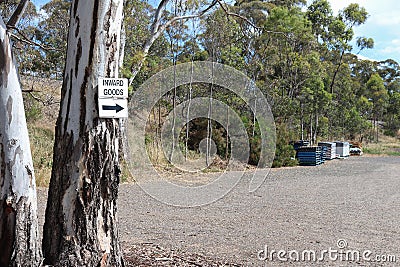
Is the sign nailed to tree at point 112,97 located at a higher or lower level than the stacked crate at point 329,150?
higher

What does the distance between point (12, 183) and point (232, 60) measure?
14.8 metres

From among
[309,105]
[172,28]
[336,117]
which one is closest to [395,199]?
[172,28]

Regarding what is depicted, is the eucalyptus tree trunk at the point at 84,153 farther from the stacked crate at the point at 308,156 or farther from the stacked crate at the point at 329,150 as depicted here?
the stacked crate at the point at 329,150

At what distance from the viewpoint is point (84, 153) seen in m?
3.17

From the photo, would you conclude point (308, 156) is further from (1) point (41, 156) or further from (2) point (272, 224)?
(2) point (272, 224)

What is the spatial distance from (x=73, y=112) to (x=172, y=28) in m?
13.0

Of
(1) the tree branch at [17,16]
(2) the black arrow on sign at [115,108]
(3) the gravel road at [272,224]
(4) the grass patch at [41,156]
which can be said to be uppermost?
(1) the tree branch at [17,16]

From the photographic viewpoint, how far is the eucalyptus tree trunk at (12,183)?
3.09 m

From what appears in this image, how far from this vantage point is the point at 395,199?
8.88m

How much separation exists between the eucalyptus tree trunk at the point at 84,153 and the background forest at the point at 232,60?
3601mm

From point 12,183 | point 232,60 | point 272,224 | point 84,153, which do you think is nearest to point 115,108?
point 84,153

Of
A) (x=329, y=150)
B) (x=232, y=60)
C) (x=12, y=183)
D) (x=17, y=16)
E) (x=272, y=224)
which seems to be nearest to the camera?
(x=12, y=183)

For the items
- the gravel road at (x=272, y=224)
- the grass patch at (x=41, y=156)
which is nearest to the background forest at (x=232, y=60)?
the grass patch at (x=41, y=156)

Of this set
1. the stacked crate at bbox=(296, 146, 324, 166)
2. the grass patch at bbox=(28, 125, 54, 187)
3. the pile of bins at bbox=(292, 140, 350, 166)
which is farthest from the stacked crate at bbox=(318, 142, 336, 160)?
the grass patch at bbox=(28, 125, 54, 187)
